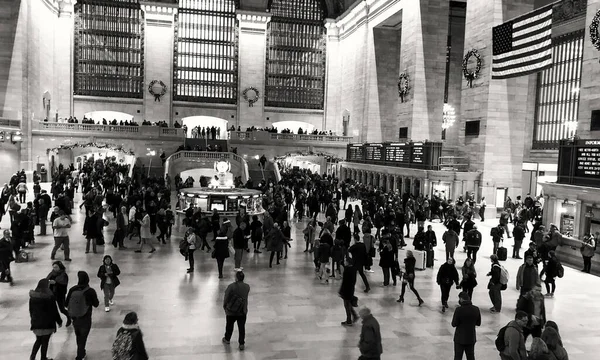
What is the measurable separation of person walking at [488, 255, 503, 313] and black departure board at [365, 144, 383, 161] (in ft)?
69.5

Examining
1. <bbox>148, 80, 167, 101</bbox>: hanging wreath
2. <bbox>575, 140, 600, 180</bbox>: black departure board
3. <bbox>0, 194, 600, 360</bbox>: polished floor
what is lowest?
<bbox>0, 194, 600, 360</bbox>: polished floor

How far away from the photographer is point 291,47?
4938cm

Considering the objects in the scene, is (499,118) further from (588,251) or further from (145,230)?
(145,230)

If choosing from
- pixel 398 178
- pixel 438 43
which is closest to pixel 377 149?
pixel 398 178

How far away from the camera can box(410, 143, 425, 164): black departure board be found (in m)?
25.1

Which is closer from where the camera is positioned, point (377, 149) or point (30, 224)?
point (30, 224)

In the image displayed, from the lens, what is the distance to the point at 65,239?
39.9 ft

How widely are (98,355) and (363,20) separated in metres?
37.7

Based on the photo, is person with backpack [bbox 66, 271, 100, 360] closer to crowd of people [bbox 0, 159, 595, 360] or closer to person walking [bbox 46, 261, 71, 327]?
crowd of people [bbox 0, 159, 595, 360]

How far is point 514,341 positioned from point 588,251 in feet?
28.8

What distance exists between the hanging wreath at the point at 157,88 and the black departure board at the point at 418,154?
27.6 metres

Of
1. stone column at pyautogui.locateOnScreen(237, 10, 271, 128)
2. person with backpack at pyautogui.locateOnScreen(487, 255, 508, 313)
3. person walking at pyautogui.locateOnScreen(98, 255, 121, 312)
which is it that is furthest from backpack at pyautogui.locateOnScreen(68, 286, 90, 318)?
stone column at pyautogui.locateOnScreen(237, 10, 271, 128)

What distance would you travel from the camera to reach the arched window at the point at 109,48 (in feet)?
148

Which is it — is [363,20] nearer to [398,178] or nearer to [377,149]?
[377,149]
